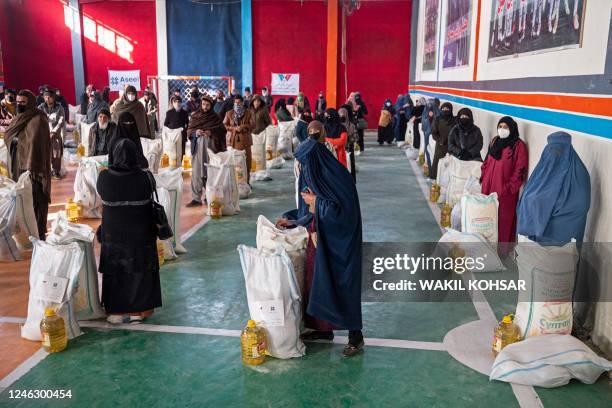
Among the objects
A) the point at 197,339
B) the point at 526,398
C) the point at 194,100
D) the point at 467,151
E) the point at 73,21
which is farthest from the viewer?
the point at 73,21

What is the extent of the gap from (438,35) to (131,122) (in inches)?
372

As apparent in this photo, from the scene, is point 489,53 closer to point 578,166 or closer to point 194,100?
point 578,166

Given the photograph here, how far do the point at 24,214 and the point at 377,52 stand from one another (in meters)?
15.4

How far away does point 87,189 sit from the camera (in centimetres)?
727

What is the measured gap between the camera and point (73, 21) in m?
19.1

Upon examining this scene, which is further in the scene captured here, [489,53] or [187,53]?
[187,53]

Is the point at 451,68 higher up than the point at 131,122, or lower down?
higher up

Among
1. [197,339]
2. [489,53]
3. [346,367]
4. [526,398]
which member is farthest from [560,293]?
[489,53]

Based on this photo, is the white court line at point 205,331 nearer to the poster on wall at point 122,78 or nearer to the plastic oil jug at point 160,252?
the plastic oil jug at point 160,252

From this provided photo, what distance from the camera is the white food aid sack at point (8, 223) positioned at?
5.53m

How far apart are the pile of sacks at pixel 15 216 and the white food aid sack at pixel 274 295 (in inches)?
123

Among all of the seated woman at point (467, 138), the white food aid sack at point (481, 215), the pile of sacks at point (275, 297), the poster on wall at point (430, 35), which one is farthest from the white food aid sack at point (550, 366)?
the poster on wall at point (430, 35)

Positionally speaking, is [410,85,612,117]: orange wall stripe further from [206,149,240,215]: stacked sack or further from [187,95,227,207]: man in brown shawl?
[187,95,227,207]: man in brown shawl

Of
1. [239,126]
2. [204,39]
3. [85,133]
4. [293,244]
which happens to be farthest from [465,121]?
[204,39]
